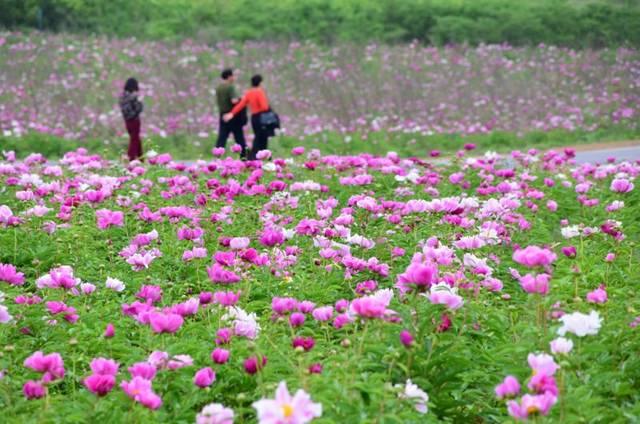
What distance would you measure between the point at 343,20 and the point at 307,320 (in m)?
22.3

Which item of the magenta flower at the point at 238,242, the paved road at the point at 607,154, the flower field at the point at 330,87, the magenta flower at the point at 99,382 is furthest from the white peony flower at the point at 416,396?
the flower field at the point at 330,87

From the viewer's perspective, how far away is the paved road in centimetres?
1437

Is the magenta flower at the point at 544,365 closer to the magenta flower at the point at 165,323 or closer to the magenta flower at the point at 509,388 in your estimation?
the magenta flower at the point at 509,388

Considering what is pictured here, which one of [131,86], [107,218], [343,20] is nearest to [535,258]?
[107,218]

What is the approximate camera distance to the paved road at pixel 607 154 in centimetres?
1437

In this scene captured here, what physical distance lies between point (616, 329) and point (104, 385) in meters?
2.10

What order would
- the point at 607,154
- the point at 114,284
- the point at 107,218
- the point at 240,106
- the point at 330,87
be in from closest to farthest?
the point at 114,284 → the point at 107,218 → the point at 240,106 → the point at 607,154 → the point at 330,87

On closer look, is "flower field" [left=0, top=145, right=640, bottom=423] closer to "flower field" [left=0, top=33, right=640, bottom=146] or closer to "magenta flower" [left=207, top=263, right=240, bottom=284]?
"magenta flower" [left=207, top=263, right=240, bottom=284]

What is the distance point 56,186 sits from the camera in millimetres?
6590

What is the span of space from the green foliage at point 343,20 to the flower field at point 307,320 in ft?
61.6

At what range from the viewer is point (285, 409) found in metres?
2.35

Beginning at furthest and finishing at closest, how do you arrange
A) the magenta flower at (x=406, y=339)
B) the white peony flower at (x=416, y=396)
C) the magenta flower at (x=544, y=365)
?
the magenta flower at (x=406, y=339) → the white peony flower at (x=416, y=396) → the magenta flower at (x=544, y=365)

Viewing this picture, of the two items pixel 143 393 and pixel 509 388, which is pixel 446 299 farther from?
pixel 143 393

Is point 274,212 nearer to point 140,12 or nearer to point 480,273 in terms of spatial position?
point 480,273
